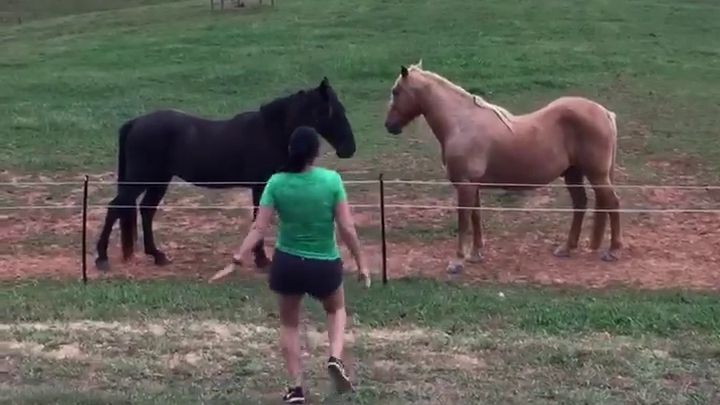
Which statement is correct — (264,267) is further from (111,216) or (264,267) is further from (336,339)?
(336,339)

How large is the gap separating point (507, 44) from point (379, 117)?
7.96 metres

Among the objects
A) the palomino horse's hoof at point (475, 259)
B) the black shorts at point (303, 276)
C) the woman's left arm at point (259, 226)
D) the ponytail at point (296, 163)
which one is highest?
the ponytail at point (296, 163)

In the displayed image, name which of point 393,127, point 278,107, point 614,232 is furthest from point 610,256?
point 278,107

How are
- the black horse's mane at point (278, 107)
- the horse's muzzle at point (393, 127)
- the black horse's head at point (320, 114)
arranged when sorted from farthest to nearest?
the horse's muzzle at point (393, 127)
the black horse's mane at point (278, 107)
the black horse's head at point (320, 114)

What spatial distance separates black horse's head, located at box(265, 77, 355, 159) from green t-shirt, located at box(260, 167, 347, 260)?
13.9 ft

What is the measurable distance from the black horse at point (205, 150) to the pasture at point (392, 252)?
415mm

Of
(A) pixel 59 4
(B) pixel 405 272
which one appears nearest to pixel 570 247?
(B) pixel 405 272

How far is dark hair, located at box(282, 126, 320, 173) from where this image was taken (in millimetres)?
6531

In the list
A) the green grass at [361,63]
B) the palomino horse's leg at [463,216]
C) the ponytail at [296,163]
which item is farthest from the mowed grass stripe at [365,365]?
the green grass at [361,63]

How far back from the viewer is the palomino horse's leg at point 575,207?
11.5 m

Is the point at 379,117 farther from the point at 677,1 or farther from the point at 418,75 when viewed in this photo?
the point at 677,1

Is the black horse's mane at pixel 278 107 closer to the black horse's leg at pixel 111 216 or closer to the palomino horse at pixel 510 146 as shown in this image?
the palomino horse at pixel 510 146

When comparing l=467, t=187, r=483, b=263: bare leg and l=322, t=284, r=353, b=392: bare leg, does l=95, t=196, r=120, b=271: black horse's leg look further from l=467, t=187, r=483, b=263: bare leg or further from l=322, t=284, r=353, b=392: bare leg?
l=322, t=284, r=353, b=392: bare leg

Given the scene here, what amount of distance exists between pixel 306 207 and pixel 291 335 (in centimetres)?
83
